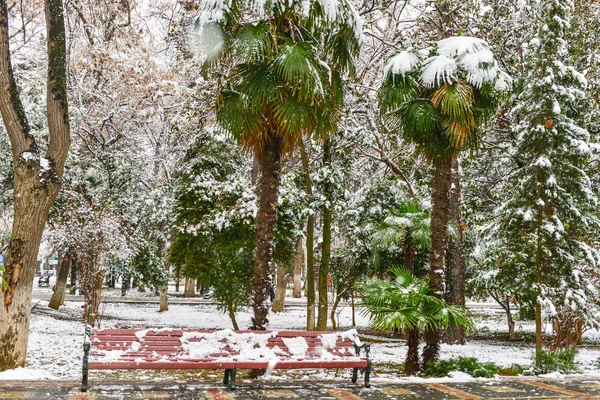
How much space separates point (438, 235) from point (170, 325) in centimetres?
1219

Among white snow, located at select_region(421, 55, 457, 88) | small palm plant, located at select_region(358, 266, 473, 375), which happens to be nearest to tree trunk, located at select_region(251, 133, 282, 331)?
small palm plant, located at select_region(358, 266, 473, 375)

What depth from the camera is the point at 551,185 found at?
420 inches

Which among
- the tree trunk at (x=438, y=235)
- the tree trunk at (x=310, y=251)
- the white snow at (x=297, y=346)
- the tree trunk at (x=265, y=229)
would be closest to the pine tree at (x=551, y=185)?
the tree trunk at (x=438, y=235)

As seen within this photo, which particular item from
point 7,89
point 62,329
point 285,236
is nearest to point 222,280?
point 285,236

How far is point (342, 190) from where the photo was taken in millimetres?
15898

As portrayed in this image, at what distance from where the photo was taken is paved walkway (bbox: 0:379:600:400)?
7.06 meters

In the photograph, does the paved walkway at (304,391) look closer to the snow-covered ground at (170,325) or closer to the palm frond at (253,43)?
the snow-covered ground at (170,325)

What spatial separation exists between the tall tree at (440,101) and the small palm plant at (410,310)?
0.91 feet

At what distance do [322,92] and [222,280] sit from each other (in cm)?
795

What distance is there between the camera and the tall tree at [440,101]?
9.15 metres

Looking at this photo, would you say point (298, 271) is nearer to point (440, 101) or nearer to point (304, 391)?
point (440, 101)

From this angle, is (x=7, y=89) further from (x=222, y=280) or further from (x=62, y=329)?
(x=62, y=329)

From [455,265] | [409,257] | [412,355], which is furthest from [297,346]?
[409,257]

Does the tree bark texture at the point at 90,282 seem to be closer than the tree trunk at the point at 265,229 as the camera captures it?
No
